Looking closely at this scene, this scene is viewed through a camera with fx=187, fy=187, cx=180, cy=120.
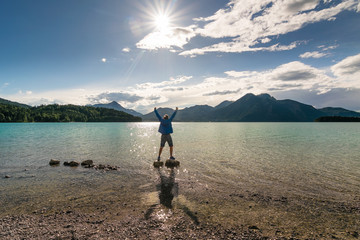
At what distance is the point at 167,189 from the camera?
12102 mm

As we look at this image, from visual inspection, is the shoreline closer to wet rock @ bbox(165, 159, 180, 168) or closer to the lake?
the lake

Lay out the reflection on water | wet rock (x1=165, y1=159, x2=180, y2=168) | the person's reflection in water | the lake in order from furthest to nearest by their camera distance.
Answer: wet rock (x1=165, y1=159, x2=180, y2=168), the person's reflection in water, the reflection on water, the lake

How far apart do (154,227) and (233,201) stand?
4775 mm

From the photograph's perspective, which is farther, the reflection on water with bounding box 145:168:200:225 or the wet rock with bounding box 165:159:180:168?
the wet rock with bounding box 165:159:180:168

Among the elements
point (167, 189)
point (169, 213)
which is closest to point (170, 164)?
point (167, 189)

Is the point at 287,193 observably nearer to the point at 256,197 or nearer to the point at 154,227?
the point at 256,197

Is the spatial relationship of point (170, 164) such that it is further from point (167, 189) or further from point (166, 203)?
point (166, 203)

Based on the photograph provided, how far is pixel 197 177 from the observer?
1485 cm

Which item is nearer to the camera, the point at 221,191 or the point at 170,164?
the point at 221,191

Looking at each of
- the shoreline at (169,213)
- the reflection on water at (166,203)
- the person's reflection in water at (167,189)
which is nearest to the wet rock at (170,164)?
the person's reflection in water at (167,189)

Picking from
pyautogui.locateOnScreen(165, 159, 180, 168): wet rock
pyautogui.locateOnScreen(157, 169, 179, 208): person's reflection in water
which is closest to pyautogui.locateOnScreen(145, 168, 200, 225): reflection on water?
pyautogui.locateOnScreen(157, 169, 179, 208): person's reflection in water

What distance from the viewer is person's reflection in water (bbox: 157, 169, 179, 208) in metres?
10.2

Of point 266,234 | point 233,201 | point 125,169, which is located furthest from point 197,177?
point 266,234

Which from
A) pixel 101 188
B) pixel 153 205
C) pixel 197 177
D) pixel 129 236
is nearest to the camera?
pixel 129 236
